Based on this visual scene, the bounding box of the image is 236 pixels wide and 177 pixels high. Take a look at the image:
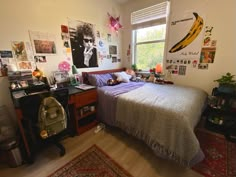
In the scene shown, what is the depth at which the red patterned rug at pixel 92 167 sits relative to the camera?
4.57 feet

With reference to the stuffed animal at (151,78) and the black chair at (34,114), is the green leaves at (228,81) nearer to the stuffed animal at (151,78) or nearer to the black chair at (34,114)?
the stuffed animal at (151,78)

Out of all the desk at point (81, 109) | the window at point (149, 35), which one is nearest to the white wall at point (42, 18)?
the desk at point (81, 109)

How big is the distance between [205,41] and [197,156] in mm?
1970

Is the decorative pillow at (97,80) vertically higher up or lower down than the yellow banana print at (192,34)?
lower down

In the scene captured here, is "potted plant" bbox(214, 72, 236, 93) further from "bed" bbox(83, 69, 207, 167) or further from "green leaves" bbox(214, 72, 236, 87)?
"bed" bbox(83, 69, 207, 167)

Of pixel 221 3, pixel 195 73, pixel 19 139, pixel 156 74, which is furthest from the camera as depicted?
pixel 156 74

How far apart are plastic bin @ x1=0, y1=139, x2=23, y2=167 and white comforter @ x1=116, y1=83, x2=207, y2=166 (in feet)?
4.60

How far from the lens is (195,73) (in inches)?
93.7

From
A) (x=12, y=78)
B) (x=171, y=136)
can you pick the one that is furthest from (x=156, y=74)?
(x=12, y=78)

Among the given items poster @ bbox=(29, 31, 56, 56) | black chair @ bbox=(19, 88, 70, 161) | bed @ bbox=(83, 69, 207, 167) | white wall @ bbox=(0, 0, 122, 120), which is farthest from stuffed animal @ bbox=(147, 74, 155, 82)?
poster @ bbox=(29, 31, 56, 56)

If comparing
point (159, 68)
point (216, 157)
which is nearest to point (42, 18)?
point (159, 68)

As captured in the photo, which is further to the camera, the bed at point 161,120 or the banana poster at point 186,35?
the banana poster at point 186,35

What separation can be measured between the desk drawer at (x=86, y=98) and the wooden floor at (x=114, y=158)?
0.58 metres

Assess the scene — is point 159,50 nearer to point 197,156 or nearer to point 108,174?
point 197,156
